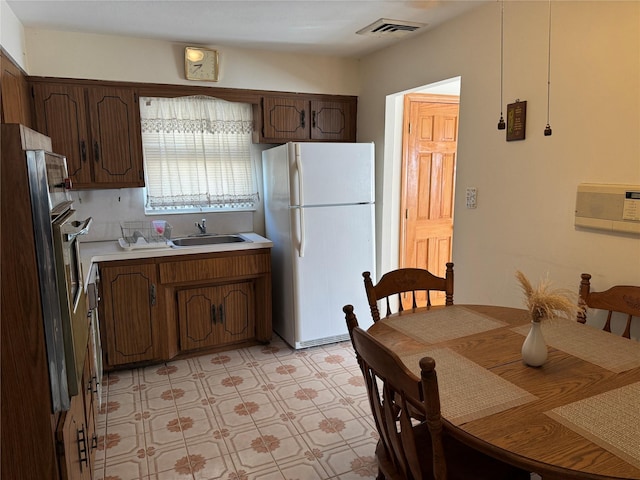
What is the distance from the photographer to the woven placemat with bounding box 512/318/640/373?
154 cm

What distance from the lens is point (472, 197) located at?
2885mm

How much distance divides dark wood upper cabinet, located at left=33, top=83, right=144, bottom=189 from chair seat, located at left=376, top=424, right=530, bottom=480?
275 centimetres

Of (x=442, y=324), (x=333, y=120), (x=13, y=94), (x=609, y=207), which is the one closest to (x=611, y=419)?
(x=442, y=324)

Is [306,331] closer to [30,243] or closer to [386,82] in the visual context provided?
[386,82]

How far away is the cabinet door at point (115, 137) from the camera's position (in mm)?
3225

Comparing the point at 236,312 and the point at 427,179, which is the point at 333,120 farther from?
the point at 236,312

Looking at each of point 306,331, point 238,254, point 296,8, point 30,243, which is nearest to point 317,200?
point 238,254

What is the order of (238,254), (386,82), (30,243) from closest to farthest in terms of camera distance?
(30,243) → (238,254) → (386,82)

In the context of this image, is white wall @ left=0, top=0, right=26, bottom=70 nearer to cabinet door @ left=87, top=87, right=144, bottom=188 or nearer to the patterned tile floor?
cabinet door @ left=87, top=87, right=144, bottom=188

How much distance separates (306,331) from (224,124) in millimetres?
1843

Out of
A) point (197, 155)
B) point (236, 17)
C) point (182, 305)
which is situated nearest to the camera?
point (236, 17)

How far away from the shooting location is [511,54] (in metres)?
2.53

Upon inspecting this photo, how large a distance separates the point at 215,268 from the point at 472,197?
A: 1872mm

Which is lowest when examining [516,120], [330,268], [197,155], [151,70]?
[330,268]
